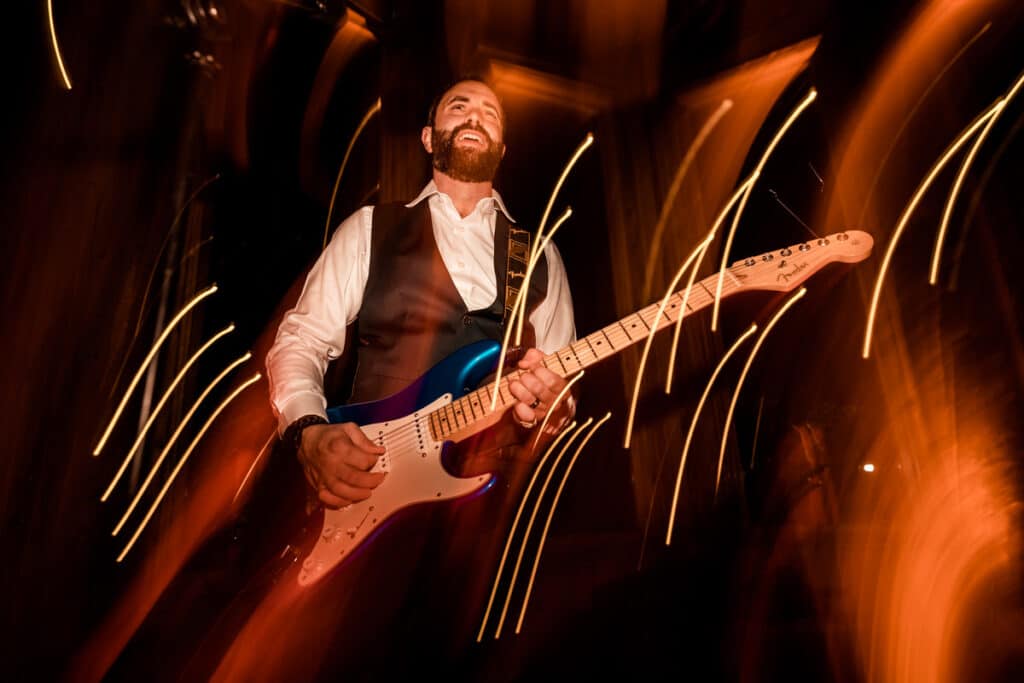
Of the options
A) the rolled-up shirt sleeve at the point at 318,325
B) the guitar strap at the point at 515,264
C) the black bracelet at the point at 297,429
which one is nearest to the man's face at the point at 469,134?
the guitar strap at the point at 515,264

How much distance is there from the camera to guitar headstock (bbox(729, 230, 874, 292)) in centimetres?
151

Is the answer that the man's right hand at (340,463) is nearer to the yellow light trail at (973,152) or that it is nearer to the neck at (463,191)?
the neck at (463,191)

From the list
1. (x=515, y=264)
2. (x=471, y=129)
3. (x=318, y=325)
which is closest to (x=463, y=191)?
(x=471, y=129)

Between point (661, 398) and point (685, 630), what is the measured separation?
1.68 m

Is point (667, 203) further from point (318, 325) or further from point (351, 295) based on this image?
point (318, 325)

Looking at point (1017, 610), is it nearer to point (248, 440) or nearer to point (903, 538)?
point (903, 538)

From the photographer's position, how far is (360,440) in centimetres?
132

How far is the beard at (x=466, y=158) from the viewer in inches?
72.2

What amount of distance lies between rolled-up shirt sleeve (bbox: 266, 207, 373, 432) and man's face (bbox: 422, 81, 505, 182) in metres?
0.37

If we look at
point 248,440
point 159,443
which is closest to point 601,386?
point 248,440

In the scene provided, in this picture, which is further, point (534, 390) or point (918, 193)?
point (918, 193)

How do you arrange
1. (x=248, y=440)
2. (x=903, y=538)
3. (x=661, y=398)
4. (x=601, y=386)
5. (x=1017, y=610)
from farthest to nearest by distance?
(x=601, y=386)
(x=661, y=398)
(x=248, y=440)
(x=903, y=538)
(x=1017, y=610)

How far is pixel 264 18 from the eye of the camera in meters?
2.78

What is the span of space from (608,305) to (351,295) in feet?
6.62
